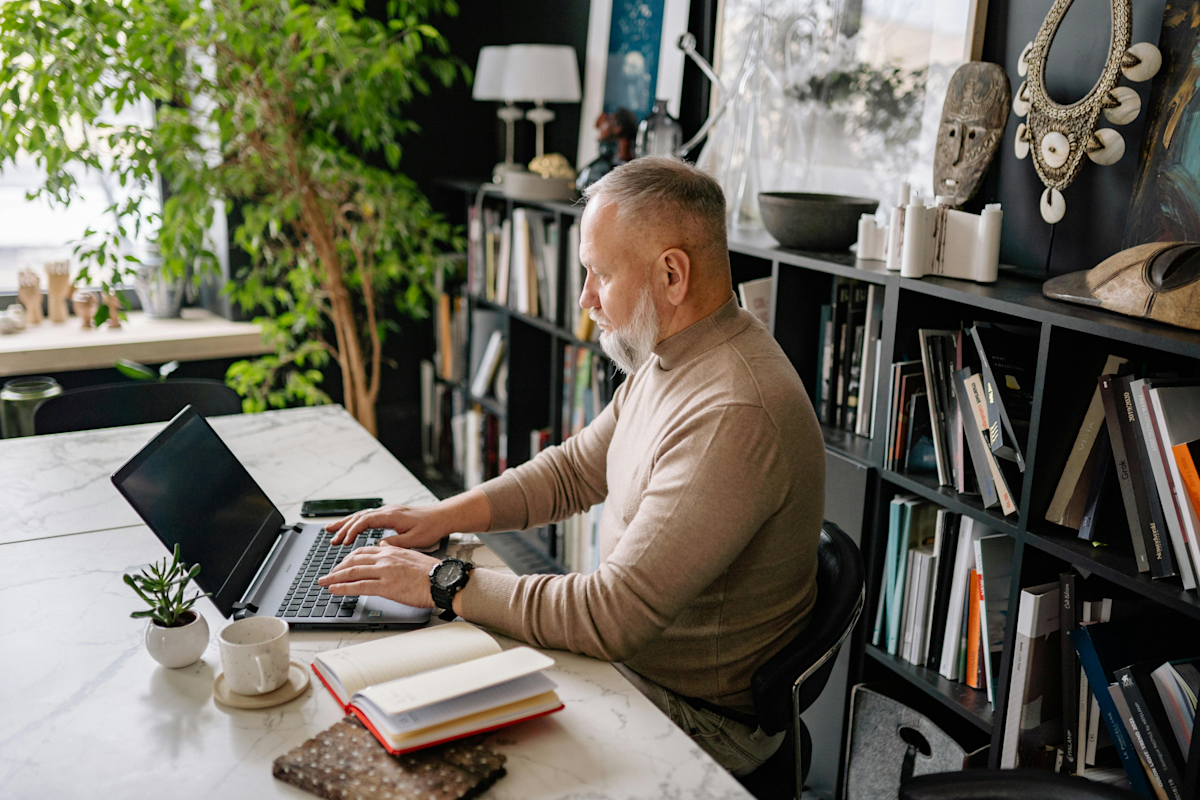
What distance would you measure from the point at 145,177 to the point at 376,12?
45.2 inches

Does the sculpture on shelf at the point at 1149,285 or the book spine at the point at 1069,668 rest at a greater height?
the sculpture on shelf at the point at 1149,285

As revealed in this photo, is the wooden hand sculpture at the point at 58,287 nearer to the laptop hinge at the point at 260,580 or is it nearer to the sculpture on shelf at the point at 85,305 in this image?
the sculpture on shelf at the point at 85,305

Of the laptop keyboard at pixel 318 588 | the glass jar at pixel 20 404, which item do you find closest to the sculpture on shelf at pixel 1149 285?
the laptop keyboard at pixel 318 588

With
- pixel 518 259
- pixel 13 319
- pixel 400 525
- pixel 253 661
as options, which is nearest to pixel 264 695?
pixel 253 661

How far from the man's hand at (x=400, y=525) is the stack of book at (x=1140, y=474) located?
1.07 metres

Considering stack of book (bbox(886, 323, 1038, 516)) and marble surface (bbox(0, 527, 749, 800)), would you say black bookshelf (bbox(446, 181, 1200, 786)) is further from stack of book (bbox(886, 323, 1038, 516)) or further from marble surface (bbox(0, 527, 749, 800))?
marble surface (bbox(0, 527, 749, 800))

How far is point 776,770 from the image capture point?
1.55m

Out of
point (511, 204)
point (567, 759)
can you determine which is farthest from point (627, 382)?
point (511, 204)

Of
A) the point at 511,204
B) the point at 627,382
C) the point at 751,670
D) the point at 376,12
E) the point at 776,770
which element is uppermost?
the point at 376,12

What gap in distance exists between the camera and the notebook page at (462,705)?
42.9 inches

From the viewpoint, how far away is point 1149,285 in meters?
1.44

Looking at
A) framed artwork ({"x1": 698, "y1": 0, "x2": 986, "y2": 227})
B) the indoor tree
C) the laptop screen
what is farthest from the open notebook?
the indoor tree

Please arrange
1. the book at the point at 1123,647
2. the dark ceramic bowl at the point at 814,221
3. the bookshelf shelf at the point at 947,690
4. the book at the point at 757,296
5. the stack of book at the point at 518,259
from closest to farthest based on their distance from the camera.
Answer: the book at the point at 1123,647 → the bookshelf shelf at the point at 947,690 → the dark ceramic bowl at the point at 814,221 → the book at the point at 757,296 → the stack of book at the point at 518,259

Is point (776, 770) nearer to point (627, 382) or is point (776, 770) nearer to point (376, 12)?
point (627, 382)
